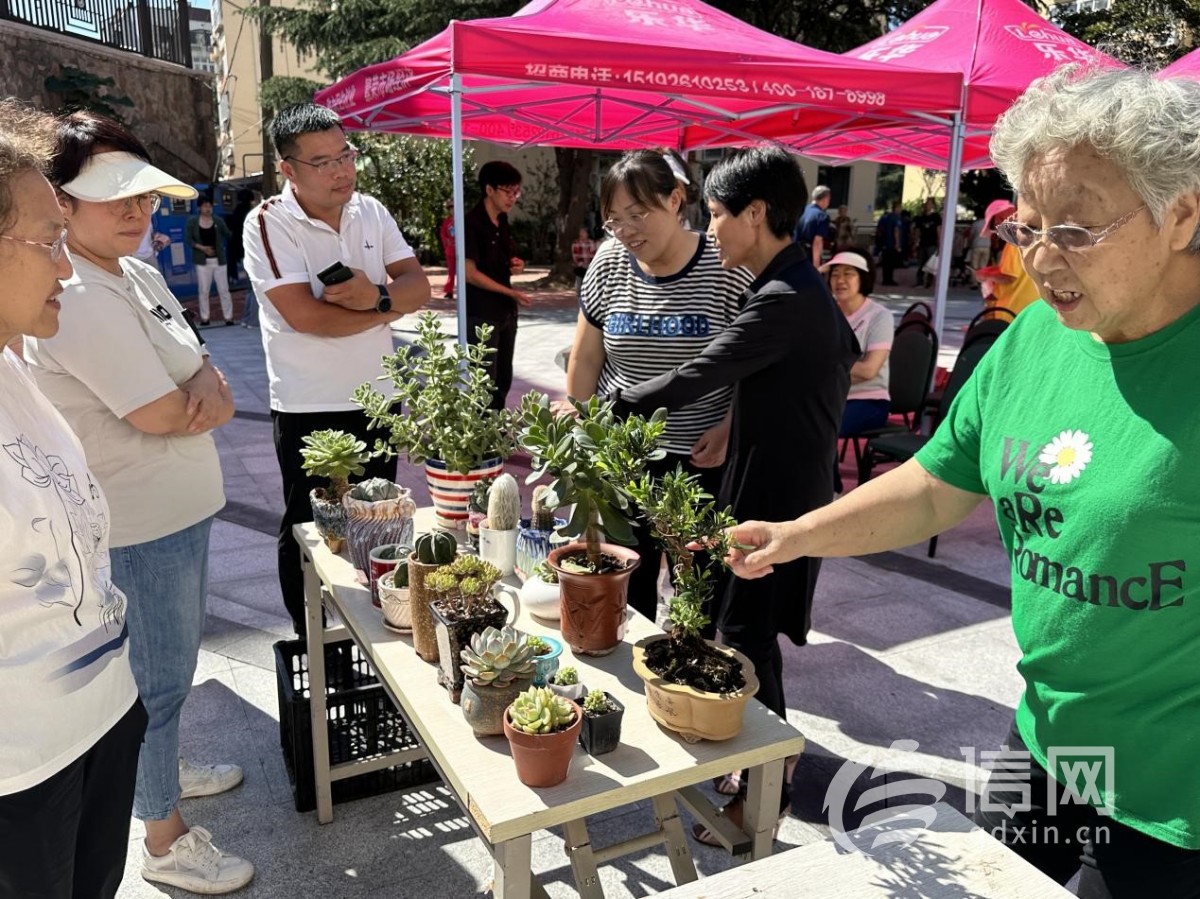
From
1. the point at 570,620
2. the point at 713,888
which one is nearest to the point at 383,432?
the point at 570,620

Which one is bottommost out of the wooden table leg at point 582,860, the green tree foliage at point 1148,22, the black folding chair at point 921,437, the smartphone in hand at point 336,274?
the wooden table leg at point 582,860

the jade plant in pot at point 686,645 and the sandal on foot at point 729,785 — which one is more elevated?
the jade plant in pot at point 686,645

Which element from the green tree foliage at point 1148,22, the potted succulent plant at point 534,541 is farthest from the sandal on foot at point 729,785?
the green tree foliage at point 1148,22

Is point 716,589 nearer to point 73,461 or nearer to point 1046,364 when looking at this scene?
point 1046,364

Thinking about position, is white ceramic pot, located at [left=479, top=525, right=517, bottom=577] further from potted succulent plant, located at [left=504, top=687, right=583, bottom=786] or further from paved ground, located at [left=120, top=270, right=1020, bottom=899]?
paved ground, located at [left=120, top=270, right=1020, bottom=899]

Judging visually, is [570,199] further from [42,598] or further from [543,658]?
[42,598]

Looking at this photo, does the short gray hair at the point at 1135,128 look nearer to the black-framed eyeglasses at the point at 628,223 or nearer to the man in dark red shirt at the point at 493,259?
the black-framed eyeglasses at the point at 628,223

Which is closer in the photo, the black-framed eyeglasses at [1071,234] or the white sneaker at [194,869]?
the black-framed eyeglasses at [1071,234]

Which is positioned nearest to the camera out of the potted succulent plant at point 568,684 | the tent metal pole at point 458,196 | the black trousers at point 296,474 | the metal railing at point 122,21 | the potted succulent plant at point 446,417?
the potted succulent plant at point 568,684

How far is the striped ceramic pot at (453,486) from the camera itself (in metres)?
2.26

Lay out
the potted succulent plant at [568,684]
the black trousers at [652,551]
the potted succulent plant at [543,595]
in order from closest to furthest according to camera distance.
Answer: the potted succulent plant at [568,684] < the potted succulent plant at [543,595] < the black trousers at [652,551]

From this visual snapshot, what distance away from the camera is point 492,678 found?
1.44 meters

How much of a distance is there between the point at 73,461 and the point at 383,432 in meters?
1.99

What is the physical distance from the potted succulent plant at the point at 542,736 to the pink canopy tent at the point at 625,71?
351 cm
